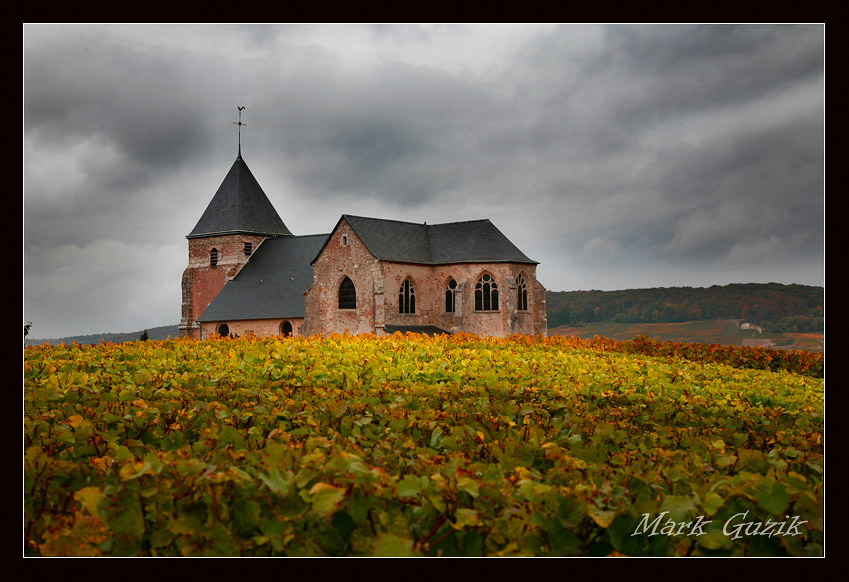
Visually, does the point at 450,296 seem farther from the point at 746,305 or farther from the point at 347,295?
the point at 746,305

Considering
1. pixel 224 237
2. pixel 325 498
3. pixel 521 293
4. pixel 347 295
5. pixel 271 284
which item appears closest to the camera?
pixel 325 498

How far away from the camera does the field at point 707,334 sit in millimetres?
7894

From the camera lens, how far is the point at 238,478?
126 inches

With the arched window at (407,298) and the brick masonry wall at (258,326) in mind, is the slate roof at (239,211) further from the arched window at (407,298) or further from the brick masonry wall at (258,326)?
the arched window at (407,298)

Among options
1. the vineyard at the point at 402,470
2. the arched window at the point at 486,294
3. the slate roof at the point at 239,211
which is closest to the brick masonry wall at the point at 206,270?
the slate roof at the point at 239,211

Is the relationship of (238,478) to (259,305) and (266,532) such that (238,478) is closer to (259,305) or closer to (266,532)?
(266,532)

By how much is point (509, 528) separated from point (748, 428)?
3.87 meters

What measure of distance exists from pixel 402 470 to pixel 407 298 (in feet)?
121

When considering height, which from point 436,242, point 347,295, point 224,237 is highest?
point 224,237

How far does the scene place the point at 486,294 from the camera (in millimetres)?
40375

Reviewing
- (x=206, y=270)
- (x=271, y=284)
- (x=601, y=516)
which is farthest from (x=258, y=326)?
(x=601, y=516)

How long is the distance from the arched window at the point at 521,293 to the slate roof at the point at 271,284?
1327 cm

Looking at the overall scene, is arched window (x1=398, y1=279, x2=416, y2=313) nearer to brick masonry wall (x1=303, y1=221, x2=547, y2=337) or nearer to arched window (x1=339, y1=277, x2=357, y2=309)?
brick masonry wall (x1=303, y1=221, x2=547, y2=337)
